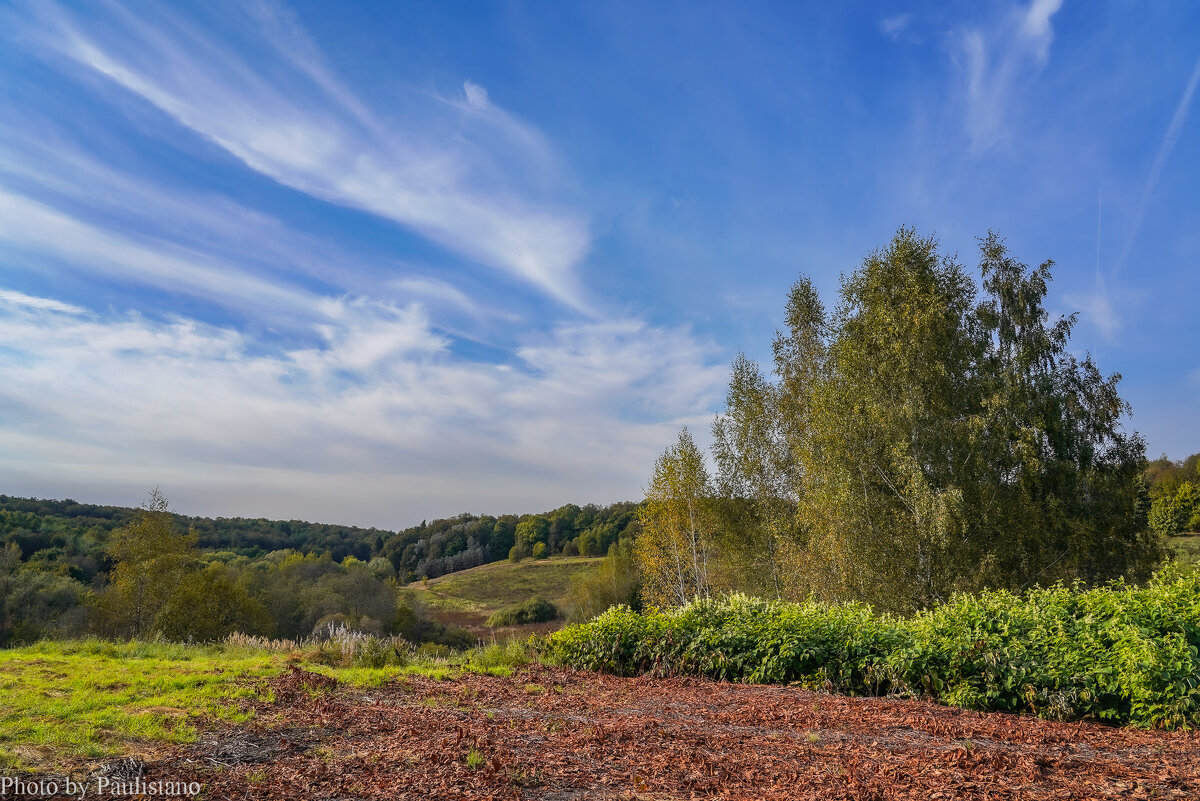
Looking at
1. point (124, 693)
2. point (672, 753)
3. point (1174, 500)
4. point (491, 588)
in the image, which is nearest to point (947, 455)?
point (672, 753)

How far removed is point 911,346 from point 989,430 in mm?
3046

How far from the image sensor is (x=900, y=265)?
17.5m

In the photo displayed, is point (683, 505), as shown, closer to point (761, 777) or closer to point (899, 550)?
point (899, 550)

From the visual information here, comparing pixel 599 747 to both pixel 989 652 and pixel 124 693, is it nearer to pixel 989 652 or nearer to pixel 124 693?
pixel 989 652

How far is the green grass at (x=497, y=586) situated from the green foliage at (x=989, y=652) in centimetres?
4416

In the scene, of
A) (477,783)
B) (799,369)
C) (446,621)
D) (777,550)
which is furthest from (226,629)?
(477,783)

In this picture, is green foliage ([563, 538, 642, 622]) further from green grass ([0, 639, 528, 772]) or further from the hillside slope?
green grass ([0, 639, 528, 772])

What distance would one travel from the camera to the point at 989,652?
7266mm

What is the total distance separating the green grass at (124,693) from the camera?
Answer: 16.2ft

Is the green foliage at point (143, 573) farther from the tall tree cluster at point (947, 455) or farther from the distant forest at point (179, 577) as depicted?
the tall tree cluster at point (947, 455)

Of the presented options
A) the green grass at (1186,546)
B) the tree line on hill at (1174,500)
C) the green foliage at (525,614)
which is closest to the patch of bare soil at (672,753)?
the green grass at (1186,546)

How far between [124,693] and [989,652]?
412 inches

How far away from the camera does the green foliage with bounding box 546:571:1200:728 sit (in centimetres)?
646

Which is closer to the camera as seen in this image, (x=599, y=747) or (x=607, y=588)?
(x=599, y=747)
